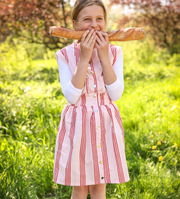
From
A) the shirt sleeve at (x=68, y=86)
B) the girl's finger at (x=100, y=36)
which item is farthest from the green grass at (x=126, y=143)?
the girl's finger at (x=100, y=36)

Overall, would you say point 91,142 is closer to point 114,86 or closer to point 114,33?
point 114,86

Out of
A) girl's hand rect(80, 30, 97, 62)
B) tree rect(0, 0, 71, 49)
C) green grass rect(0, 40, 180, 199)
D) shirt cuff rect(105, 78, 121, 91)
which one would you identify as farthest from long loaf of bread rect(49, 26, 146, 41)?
tree rect(0, 0, 71, 49)

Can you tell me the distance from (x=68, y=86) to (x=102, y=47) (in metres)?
0.33

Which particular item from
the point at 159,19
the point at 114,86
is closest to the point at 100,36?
the point at 114,86

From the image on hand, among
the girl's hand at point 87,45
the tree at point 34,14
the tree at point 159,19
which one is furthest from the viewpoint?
the tree at point 159,19

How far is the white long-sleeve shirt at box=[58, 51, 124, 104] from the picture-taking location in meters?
1.37

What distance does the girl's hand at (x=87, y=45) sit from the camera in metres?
1.36

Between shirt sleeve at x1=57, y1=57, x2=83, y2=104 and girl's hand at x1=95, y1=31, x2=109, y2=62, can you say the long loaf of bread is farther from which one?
shirt sleeve at x1=57, y1=57, x2=83, y2=104

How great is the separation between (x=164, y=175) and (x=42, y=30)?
4.30 meters

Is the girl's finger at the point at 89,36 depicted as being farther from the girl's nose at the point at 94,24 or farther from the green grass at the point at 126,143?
the green grass at the point at 126,143

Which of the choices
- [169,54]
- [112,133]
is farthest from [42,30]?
[169,54]

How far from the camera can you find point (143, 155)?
2.32 m

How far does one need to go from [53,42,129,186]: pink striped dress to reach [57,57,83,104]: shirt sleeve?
4 cm

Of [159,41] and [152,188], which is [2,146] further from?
[159,41]
